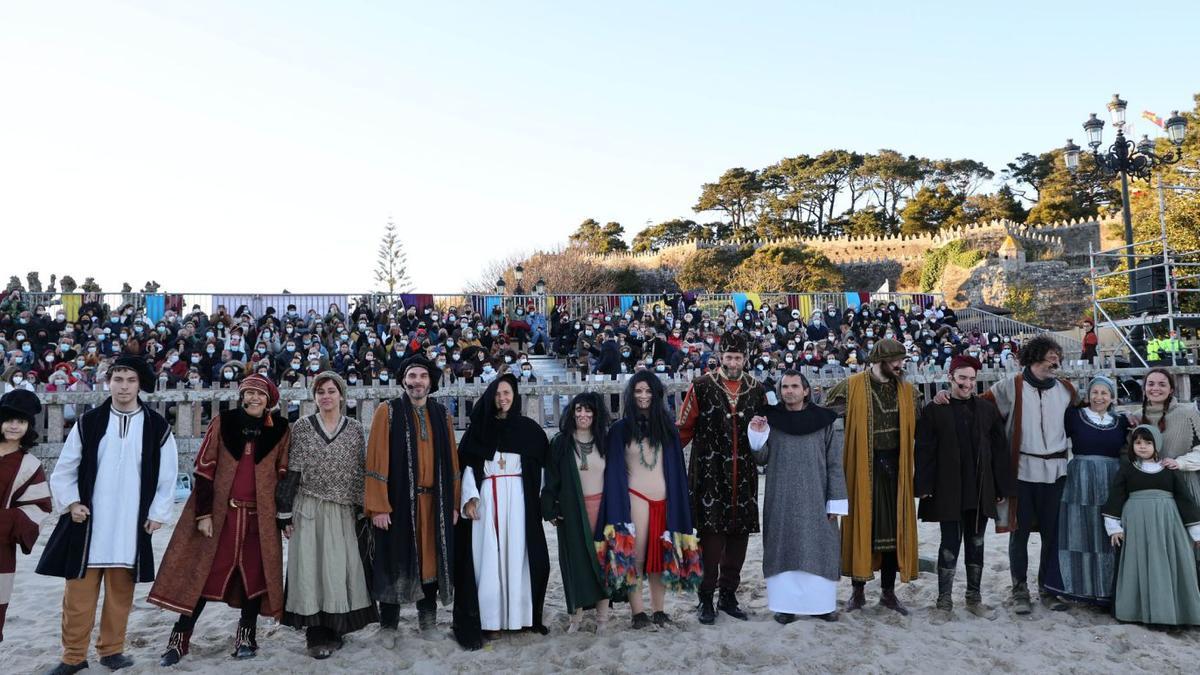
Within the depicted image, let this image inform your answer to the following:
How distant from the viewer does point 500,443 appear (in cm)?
427

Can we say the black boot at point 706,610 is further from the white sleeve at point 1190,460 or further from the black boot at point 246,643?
the white sleeve at point 1190,460

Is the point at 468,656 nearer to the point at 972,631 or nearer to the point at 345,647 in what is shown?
the point at 345,647

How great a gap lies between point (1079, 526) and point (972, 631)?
3.03 feet

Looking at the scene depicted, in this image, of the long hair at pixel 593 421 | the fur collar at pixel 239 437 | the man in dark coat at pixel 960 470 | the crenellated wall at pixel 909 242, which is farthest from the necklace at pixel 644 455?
the crenellated wall at pixel 909 242

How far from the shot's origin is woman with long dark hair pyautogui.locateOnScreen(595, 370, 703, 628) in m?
4.25

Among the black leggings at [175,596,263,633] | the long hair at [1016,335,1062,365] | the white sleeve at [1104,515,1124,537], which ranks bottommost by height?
the black leggings at [175,596,263,633]

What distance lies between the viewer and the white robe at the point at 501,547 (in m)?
4.15

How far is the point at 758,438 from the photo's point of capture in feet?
14.6

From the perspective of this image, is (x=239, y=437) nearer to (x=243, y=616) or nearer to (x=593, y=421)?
(x=243, y=616)

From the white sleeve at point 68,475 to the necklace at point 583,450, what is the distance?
93.0 inches

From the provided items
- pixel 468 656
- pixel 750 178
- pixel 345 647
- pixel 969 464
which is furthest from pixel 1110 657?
pixel 750 178

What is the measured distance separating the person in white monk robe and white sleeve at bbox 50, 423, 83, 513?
1768mm

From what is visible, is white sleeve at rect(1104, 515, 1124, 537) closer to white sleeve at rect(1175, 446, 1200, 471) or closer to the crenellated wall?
white sleeve at rect(1175, 446, 1200, 471)

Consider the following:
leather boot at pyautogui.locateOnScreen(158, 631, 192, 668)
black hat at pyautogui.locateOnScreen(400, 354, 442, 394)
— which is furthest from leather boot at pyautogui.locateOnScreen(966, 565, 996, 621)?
leather boot at pyautogui.locateOnScreen(158, 631, 192, 668)
